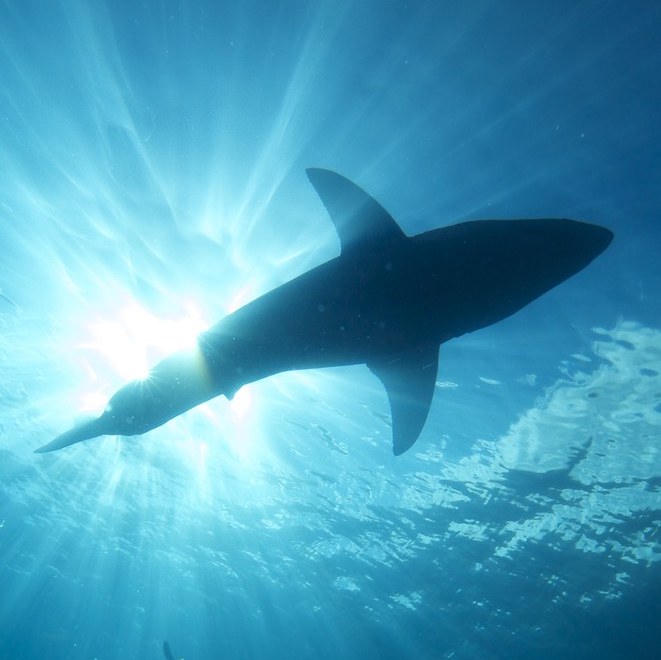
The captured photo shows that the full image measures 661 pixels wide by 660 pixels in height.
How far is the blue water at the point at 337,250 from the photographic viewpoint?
615cm

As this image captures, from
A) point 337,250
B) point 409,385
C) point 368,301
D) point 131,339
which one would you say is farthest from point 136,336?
point 368,301

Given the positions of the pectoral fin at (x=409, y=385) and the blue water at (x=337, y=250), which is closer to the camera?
the pectoral fin at (x=409, y=385)

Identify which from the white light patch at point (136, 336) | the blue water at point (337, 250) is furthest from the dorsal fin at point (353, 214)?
the white light patch at point (136, 336)

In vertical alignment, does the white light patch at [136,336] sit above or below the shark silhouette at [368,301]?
above

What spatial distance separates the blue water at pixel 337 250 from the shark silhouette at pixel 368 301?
4019mm

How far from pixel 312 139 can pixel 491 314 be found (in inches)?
195

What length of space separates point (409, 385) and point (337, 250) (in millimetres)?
4535

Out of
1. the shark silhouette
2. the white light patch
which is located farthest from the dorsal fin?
the white light patch

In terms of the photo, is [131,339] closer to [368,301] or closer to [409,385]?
[409,385]

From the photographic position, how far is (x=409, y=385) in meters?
4.39

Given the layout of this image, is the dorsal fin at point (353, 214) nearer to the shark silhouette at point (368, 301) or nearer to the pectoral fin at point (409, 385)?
the shark silhouette at point (368, 301)

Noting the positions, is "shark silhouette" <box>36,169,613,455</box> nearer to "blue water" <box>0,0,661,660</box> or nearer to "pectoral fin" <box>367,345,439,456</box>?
"pectoral fin" <box>367,345,439,456</box>

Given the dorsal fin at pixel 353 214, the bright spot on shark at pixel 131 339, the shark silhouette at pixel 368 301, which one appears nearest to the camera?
the shark silhouette at pixel 368 301

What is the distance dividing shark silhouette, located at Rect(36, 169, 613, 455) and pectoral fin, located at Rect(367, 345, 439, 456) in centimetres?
4
